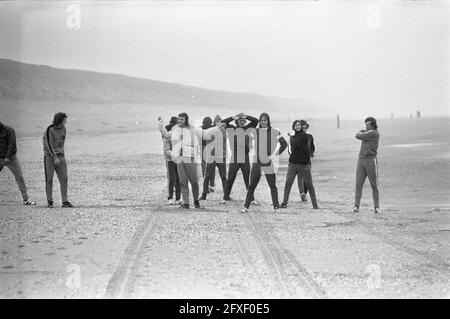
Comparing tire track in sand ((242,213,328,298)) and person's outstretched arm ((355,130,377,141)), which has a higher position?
person's outstretched arm ((355,130,377,141))

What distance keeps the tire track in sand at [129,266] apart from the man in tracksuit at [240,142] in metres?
3.41

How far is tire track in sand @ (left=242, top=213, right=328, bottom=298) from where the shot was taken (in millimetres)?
6730

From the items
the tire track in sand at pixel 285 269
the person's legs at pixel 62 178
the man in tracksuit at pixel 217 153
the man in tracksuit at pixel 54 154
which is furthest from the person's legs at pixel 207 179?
the tire track in sand at pixel 285 269

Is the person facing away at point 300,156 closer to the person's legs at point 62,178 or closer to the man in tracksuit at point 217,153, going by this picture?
the man in tracksuit at point 217,153

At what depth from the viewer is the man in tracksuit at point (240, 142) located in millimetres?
13719

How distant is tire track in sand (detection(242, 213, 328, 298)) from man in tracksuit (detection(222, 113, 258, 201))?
3532mm

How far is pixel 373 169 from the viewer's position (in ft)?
42.7

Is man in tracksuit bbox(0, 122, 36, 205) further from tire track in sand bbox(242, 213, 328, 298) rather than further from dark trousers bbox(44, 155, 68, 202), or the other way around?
tire track in sand bbox(242, 213, 328, 298)

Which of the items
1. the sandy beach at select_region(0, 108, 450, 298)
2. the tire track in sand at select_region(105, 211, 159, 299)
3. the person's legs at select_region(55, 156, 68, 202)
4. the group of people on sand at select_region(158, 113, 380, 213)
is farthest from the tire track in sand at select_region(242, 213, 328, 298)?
the person's legs at select_region(55, 156, 68, 202)

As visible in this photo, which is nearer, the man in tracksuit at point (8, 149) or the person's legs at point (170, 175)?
the man in tracksuit at point (8, 149)

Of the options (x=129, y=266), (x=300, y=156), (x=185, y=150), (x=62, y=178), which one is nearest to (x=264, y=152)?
(x=300, y=156)

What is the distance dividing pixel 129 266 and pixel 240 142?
21.8 ft

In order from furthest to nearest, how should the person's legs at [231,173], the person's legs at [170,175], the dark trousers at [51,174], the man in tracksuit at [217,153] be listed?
the man in tracksuit at [217,153], the person's legs at [231,173], the person's legs at [170,175], the dark trousers at [51,174]

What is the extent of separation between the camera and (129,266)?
7.89 meters
